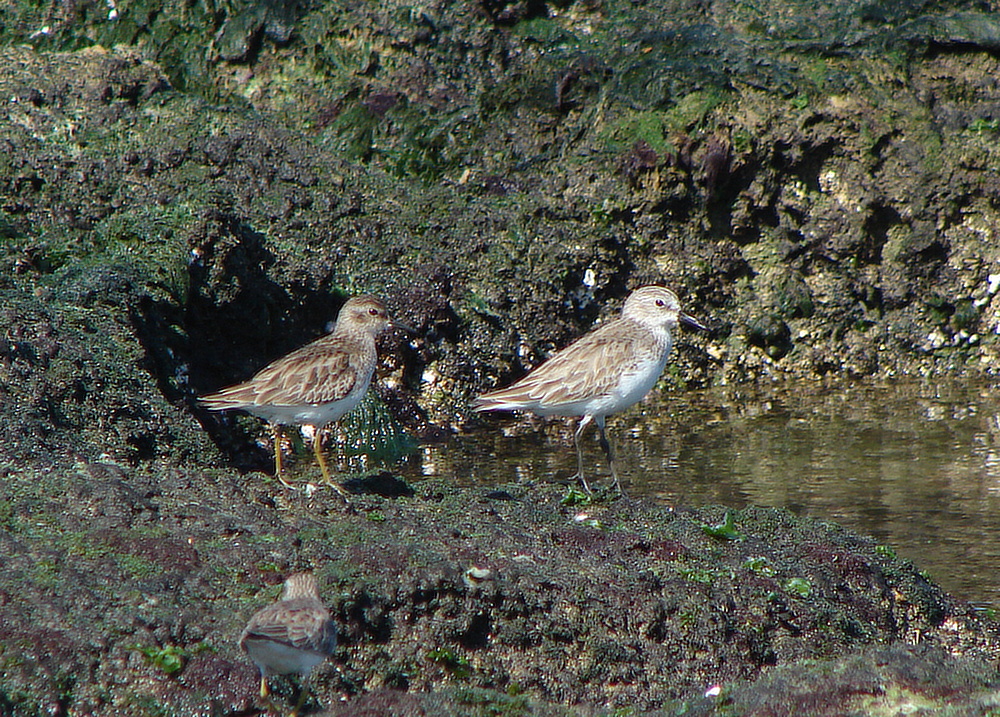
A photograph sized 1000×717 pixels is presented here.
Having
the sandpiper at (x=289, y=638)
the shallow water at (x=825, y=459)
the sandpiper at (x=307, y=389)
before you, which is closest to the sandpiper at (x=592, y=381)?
the shallow water at (x=825, y=459)

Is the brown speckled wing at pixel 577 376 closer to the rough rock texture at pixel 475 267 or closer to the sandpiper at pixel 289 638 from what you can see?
the rough rock texture at pixel 475 267

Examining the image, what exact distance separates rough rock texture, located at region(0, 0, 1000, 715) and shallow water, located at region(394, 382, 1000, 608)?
56 cm

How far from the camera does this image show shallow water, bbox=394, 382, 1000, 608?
22.1 ft

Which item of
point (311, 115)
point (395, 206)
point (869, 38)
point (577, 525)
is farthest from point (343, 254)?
point (869, 38)

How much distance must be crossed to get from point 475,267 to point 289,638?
5.98m

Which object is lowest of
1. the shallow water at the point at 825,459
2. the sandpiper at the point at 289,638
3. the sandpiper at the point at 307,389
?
the shallow water at the point at 825,459

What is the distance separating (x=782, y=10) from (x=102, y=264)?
6.57 meters

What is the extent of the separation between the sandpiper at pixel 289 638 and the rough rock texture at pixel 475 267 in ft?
1.27

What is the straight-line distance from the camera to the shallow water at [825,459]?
6746 mm

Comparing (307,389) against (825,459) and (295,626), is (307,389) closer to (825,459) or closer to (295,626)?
(295,626)

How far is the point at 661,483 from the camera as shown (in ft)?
25.0

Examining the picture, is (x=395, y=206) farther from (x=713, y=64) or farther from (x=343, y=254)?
(x=713, y=64)

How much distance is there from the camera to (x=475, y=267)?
9.47 metres

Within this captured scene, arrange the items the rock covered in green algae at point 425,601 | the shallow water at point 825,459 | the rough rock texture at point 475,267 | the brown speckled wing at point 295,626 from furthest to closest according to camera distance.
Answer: the shallow water at point 825,459
the rough rock texture at point 475,267
the rock covered in green algae at point 425,601
the brown speckled wing at point 295,626
